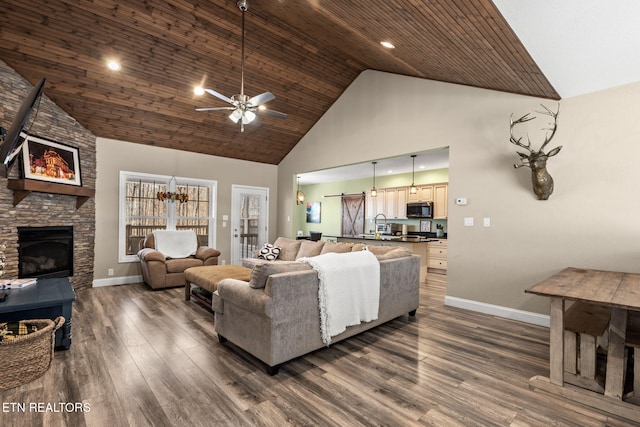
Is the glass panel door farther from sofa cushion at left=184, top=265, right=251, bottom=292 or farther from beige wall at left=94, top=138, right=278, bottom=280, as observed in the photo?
sofa cushion at left=184, top=265, right=251, bottom=292

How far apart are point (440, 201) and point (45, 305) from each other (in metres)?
7.59

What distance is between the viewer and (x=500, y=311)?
389cm

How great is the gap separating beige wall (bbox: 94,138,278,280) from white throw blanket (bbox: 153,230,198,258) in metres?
0.72

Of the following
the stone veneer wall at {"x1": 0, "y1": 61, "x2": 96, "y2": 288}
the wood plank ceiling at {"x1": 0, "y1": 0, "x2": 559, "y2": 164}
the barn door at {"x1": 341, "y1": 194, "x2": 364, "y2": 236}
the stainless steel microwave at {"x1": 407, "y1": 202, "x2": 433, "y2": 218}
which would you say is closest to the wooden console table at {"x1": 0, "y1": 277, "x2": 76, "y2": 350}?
the stone veneer wall at {"x1": 0, "y1": 61, "x2": 96, "y2": 288}

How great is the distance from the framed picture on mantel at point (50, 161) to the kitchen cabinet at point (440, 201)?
7459mm

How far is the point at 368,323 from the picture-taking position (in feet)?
10.5

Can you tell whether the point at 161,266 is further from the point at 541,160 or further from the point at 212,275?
the point at 541,160

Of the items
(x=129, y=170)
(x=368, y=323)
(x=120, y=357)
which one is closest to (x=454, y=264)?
(x=368, y=323)

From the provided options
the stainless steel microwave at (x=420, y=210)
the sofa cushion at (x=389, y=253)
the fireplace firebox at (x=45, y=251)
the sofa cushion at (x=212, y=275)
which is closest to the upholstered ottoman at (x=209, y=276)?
the sofa cushion at (x=212, y=275)

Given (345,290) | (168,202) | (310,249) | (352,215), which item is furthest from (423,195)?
(168,202)

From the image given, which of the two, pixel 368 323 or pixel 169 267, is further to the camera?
pixel 169 267

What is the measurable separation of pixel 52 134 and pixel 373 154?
4996mm

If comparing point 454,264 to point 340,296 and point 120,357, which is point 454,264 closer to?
point 340,296

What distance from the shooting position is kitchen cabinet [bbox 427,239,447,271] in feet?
24.2
